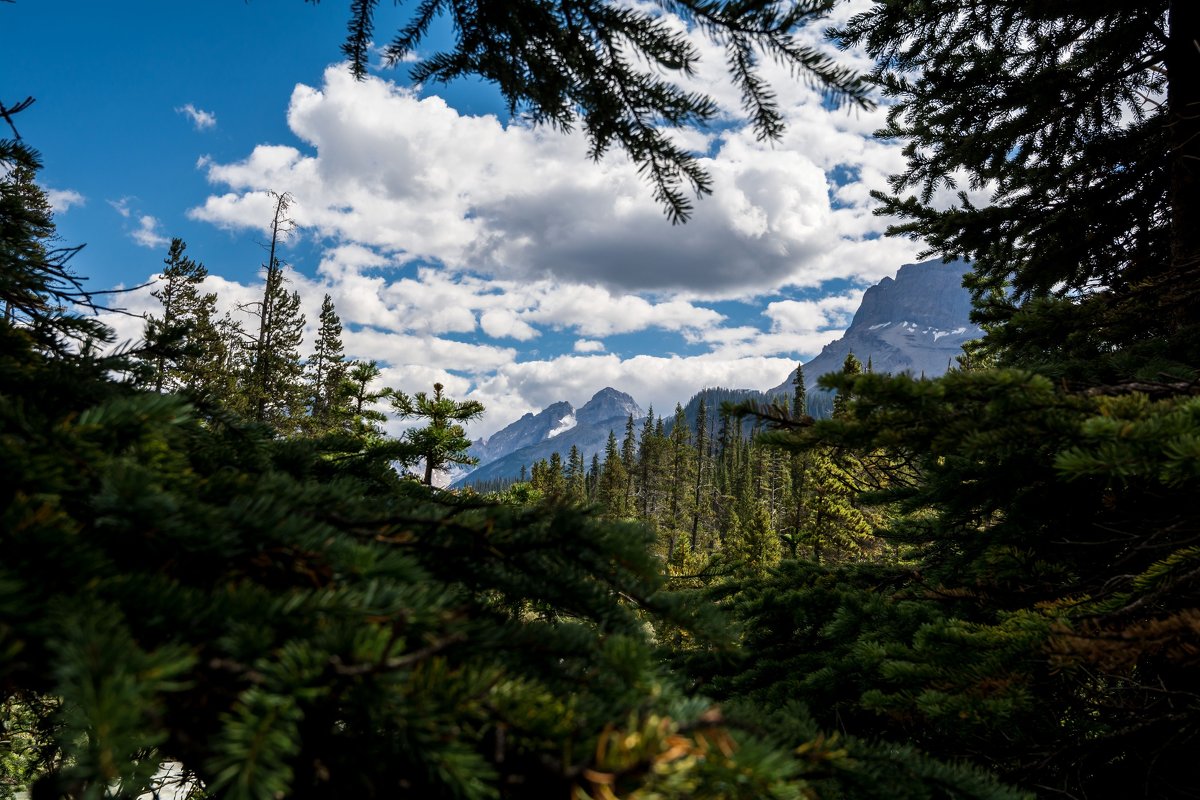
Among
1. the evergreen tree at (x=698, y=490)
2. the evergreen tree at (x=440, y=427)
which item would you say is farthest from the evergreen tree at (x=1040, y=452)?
the evergreen tree at (x=698, y=490)

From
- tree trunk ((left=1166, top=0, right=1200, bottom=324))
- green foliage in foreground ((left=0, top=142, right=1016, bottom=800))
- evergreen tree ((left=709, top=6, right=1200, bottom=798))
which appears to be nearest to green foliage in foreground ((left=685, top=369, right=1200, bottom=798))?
evergreen tree ((left=709, top=6, right=1200, bottom=798))

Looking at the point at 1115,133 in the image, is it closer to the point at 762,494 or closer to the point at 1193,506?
the point at 1193,506

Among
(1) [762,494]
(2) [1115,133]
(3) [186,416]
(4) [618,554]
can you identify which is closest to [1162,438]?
(4) [618,554]

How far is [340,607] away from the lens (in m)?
0.96

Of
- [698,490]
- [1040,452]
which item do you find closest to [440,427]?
[1040,452]

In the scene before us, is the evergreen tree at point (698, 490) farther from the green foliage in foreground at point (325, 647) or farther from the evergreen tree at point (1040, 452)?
the green foliage in foreground at point (325, 647)

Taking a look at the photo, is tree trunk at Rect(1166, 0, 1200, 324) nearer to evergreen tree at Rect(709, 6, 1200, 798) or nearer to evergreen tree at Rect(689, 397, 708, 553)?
evergreen tree at Rect(709, 6, 1200, 798)

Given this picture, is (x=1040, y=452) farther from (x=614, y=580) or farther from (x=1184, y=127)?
(x=1184, y=127)

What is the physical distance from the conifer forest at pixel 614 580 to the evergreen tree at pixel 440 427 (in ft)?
14.9

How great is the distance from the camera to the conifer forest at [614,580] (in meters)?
0.87

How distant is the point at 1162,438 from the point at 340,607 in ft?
7.66

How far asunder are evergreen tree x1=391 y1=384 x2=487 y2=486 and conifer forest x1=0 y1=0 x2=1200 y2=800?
178 inches

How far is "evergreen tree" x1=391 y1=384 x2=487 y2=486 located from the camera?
28.0ft

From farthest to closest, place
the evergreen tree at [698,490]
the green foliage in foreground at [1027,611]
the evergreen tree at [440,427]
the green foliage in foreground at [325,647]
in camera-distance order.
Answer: the evergreen tree at [698,490] < the evergreen tree at [440,427] < the green foliage in foreground at [1027,611] < the green foliage in foreground at [325,647]
